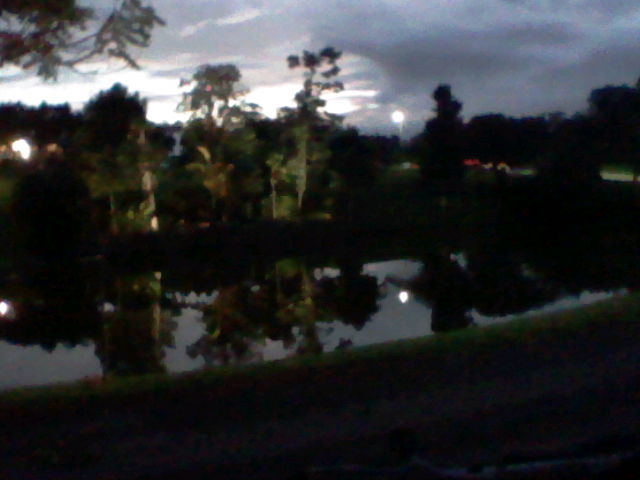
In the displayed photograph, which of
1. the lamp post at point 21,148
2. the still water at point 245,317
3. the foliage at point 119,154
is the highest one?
the lamp post at point 21,148

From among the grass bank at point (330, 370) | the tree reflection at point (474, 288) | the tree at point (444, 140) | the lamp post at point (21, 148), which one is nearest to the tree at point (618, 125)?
the tree at point (444, 140)

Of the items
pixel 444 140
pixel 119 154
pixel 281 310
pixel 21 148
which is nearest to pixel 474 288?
pixel 281 310

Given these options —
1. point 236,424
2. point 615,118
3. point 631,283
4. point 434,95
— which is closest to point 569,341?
point 236,424

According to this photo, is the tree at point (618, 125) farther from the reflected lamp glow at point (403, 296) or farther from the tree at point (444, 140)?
the reflected lamp glow at point (403, 296)

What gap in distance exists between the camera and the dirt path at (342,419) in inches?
222

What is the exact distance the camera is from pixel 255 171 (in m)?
25.3

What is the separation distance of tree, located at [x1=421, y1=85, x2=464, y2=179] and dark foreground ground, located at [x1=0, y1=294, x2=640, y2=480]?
26.5m

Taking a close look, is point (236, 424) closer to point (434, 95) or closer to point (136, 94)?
point (136, 94)

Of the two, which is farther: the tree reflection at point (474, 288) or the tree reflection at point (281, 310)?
→ the tree reflection at point (474, 288)

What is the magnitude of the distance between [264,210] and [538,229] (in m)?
8.04

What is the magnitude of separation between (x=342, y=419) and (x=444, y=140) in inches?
1132

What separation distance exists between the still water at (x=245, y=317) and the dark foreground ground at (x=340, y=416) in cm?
342

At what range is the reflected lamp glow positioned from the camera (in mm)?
16484

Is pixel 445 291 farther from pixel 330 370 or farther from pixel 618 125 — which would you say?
Answer: pixel 618 125
